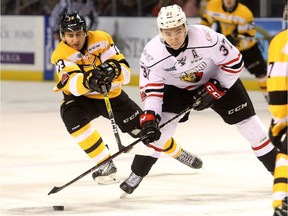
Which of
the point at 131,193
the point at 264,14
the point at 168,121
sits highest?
the point at 168,121

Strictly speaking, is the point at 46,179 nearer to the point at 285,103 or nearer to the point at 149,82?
the point at 149,82

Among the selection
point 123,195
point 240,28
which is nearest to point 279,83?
point 123,195

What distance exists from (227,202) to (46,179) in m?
1.31

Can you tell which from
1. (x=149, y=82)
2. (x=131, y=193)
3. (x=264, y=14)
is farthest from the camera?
(x=264, y=14)

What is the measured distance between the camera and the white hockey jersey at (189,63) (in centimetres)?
503

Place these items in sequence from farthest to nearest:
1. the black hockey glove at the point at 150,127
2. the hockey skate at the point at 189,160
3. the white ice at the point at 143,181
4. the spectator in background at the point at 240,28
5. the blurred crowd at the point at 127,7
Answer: the blurred crowd at the point at 127,7
the spectator in background at the point at 240,28
the hockey skate at the point at 189,160
the white ice at the point at 143,181
the black hockey glove at the point at 150,127

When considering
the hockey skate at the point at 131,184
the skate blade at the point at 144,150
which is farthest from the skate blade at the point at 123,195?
the skate blade at the point at 144,150

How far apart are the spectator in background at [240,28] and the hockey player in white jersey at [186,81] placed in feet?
13.1

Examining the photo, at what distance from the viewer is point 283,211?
373 cm

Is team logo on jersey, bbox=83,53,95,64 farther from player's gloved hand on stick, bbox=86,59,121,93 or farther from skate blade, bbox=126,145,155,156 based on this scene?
skate blade, bbox=126,145,155,156

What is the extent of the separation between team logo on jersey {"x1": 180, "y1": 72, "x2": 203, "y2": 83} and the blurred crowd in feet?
18.2

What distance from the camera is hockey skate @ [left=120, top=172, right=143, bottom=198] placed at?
5359 mm

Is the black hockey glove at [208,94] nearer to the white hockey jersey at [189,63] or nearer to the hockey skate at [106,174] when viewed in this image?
the white hockey jersey at [189,63]

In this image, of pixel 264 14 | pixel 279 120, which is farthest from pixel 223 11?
pixel 279 120
